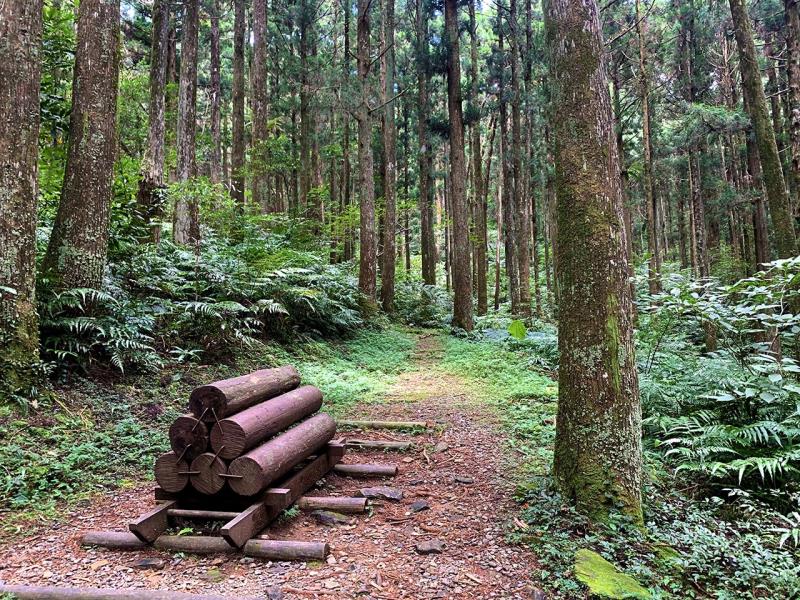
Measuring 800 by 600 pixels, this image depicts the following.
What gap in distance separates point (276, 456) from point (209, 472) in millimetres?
547

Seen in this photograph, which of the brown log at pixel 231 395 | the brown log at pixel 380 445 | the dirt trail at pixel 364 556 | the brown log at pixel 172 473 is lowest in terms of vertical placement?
the dirt trail at pixel 364 556

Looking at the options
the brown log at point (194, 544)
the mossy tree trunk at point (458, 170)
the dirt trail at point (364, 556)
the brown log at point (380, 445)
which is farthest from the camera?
the mossy tree trunk at point (458, 170)

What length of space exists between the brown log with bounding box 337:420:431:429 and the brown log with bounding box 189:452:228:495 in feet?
9.58

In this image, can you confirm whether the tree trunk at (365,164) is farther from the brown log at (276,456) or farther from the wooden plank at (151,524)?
the wooden plank at (151,524)

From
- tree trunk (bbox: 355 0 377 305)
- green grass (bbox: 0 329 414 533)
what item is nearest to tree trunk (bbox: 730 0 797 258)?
green grass (bbox: 0 329 414 533)

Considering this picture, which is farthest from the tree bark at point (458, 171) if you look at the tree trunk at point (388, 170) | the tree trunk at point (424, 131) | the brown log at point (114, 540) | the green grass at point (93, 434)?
the brown log at point (114, 540)

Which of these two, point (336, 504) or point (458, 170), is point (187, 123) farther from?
point (336, 504)

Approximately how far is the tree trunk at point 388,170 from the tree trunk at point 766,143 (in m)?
9.39

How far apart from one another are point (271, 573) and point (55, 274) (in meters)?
5.39

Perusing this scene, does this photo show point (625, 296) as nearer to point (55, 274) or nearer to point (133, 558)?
point (133, 558)

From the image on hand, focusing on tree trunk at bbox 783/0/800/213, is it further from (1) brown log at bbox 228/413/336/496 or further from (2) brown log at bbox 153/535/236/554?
(2) brown log at bbox 153/535/236/554

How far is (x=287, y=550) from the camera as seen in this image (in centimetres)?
362

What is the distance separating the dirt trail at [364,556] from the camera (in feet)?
10.6

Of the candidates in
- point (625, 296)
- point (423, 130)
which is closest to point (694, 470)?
point (625, 296)
